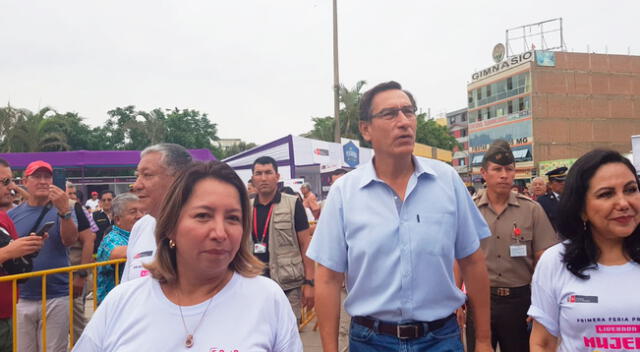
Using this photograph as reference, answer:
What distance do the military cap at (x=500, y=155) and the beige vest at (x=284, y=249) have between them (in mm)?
1909

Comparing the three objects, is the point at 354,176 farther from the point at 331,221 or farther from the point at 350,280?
the point at 350,280

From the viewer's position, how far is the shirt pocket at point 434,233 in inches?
93.4

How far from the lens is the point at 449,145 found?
163 feet

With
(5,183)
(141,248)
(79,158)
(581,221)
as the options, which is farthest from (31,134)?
(581,221)

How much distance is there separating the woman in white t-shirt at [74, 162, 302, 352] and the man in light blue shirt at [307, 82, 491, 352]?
0.70m

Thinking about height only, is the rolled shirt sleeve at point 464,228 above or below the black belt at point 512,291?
above

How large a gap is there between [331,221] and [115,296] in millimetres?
1163

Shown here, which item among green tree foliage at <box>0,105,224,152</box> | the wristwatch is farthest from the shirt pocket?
green tree foliage at <box>0,105,224,152</box>

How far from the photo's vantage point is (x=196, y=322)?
170 cm

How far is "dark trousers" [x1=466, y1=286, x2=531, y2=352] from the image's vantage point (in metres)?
3.56

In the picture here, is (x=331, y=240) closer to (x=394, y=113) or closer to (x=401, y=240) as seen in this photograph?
(x=401, y=240)

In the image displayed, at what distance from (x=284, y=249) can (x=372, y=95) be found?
236 centimetres

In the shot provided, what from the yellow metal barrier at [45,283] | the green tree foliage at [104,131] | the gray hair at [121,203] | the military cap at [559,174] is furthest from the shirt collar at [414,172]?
the green tree foliage at [104,131]

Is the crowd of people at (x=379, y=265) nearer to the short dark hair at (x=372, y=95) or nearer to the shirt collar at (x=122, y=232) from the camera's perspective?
the short dark hair at (x=372, y=95)
